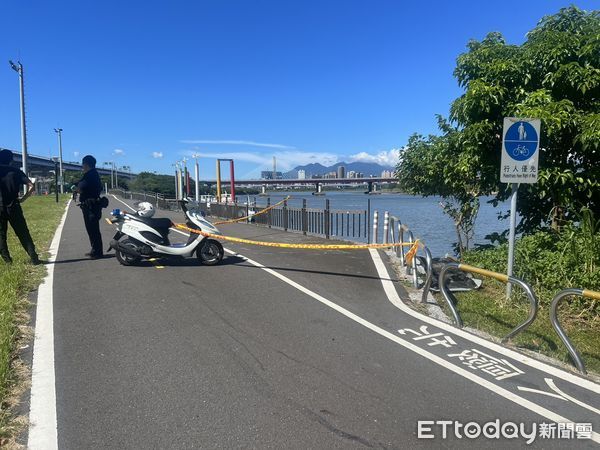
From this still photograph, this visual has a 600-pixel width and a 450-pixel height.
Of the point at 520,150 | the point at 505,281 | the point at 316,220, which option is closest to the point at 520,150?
the point at 520,150

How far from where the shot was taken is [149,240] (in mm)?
8891

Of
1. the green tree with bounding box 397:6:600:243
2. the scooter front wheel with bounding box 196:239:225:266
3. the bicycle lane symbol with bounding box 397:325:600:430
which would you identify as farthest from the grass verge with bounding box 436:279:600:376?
the scooter front wheel with bounding box 196:239:225:266

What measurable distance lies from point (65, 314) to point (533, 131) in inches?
261

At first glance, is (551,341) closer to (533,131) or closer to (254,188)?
(533,131)

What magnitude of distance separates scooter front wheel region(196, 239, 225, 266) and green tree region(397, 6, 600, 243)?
16.7ft

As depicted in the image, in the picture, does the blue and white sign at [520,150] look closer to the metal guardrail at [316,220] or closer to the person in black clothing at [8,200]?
the metal guardrail at [316,220]

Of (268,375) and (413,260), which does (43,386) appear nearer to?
(268,375)

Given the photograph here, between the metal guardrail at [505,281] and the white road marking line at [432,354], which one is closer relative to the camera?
the white road marking line at [432,354]

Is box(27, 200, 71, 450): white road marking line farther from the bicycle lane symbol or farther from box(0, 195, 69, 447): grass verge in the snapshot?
the bicycle lane symbol

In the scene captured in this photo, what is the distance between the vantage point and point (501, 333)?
18.4 feet

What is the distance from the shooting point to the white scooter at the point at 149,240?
884 centimetres

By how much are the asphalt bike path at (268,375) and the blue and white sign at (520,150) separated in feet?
8.45

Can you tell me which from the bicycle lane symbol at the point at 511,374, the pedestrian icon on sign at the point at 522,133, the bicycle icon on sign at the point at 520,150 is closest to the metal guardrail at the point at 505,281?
the bicycle lane symbol at the point at 511,374

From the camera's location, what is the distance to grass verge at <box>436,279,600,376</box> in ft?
Answer: 17.0
